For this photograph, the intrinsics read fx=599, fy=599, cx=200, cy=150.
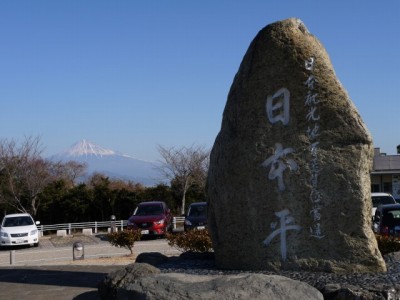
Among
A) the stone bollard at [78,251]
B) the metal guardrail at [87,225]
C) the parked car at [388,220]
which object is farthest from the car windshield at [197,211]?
the parked car at [388,220]

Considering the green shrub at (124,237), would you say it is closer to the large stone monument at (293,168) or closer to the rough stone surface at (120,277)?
the large stone monument at (293,168)

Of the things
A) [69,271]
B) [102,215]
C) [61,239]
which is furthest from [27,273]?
[102,215]

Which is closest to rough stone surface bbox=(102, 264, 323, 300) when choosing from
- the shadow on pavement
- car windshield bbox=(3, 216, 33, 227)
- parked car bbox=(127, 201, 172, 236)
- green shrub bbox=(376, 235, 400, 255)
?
the shadow on pavement

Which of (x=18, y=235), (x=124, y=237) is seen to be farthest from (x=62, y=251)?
(x=124, y=237)

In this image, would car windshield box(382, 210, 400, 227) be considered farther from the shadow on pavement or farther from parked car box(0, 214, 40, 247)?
parked car box(0, 214, 40, 247)

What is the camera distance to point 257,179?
7.44m

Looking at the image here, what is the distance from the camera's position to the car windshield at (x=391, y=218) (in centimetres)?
1474

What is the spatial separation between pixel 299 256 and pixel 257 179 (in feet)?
3.49

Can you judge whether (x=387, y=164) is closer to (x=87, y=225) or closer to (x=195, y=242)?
(x=87, y=225)

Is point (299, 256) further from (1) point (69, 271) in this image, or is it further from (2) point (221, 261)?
(1) point (69, 271)

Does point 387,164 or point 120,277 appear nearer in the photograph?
point 120,277

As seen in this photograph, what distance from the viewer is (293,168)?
7.35 metres

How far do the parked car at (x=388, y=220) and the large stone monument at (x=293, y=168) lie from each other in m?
7.77

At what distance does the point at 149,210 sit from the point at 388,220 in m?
11.5
